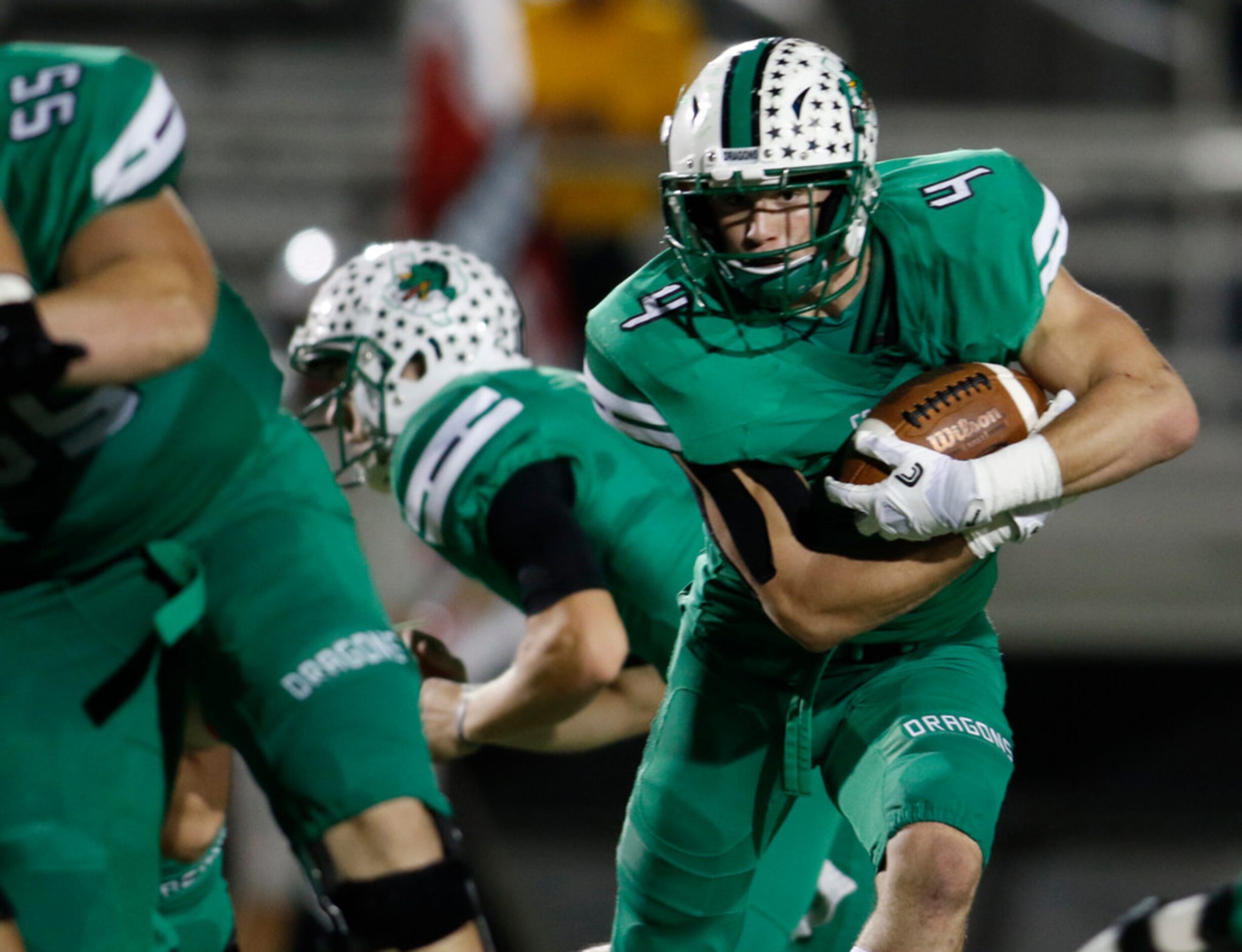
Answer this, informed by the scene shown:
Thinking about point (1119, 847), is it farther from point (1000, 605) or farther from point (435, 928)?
point (435, 928)

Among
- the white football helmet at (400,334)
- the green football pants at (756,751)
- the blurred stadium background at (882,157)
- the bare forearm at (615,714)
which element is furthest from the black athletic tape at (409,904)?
the blurred stadium background at (882,157)

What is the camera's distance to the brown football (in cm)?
232

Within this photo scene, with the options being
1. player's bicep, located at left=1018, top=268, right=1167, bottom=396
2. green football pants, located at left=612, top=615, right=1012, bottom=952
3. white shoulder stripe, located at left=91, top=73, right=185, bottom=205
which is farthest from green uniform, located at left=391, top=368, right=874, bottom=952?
white shoulder stripe, located at left=91, top=73, right=185, bottom=205

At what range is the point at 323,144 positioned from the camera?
8.62m

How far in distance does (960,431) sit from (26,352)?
1.17 metres

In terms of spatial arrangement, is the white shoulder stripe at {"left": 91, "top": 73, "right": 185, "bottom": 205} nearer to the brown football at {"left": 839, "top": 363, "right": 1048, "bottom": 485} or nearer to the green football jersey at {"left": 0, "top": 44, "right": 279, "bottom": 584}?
the green football jersey at {"left": 0, "top": 44, "right": 279, "bottom": 584}

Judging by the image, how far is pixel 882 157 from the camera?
23.4ft

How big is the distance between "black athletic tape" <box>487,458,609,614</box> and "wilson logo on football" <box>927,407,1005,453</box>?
768 millimetres

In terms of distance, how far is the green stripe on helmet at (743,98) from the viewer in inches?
96.7

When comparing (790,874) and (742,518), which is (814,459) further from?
(790,874)

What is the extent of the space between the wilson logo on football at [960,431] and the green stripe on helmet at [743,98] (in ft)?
1.59

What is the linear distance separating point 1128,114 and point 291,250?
461 cm

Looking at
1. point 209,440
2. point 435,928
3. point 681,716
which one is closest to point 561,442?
point 681,716

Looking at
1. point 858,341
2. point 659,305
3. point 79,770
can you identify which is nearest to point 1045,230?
point 858,341
